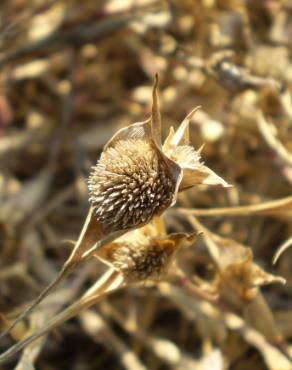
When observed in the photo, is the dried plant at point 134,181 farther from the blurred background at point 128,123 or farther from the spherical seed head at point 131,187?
the blurred background at point 128,123

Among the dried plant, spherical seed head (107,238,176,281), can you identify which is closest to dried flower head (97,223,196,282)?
spherical seed head (107,238,176,281)

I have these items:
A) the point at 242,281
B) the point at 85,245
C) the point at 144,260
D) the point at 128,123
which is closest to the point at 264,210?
the point at 242,281

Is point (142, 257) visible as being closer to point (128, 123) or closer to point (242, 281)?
point (242, 281)

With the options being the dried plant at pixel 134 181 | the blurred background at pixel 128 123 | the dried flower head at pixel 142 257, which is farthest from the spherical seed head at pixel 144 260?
the blurred background at pixel 128 123

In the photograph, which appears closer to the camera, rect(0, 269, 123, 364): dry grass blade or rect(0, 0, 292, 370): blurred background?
rect(0, 269, 123, 364): dry grass blade

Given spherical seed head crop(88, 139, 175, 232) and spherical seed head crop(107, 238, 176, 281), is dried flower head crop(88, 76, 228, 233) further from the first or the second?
spherical seed head crop(107, 238, 176, 281)
